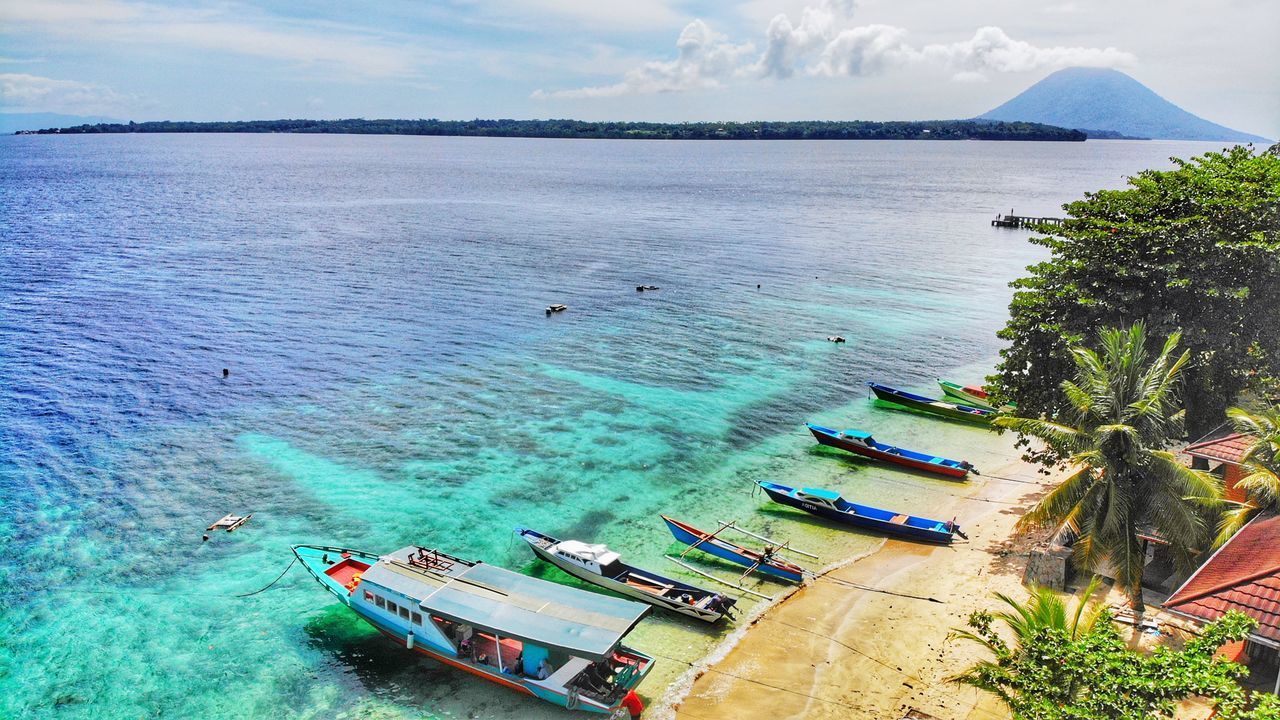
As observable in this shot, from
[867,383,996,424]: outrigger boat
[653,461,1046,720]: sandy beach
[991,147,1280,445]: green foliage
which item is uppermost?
[991,147,1280,445]: green foliage

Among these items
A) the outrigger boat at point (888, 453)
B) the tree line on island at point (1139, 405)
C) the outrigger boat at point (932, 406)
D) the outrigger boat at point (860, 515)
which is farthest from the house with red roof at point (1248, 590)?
the outrigger boat at point (932, 406)

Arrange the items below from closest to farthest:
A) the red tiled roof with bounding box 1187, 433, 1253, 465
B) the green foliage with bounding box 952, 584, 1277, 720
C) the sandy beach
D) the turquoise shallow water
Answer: the green foliage with bounding box 952, 584, 1277, 720, the sandy beach, the turquoise shallow water, the red tiled roof with bounding box 1187, 433, 1253, 465

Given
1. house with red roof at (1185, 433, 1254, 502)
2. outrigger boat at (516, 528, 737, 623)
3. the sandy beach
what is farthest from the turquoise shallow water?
house with red roof at (1185, 433, 1254, 502)

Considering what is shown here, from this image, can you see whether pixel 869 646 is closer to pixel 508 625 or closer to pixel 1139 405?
pixel 1139 405

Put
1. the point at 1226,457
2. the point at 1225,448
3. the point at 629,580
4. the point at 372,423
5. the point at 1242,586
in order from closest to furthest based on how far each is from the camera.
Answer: the point at 1242,586, the point at 1226,457, the point at 1225,448, the point at 629,580, the point at 372,423

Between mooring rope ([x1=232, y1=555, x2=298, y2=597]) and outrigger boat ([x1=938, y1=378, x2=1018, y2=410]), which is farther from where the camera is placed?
outrigger boat ([x1=938, y1=378, x2=1018, y2=410])

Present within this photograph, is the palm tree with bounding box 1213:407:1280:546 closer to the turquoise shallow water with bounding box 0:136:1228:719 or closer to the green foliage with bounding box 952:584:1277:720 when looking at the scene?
the green foliage with bounding box 952:584:1277:720

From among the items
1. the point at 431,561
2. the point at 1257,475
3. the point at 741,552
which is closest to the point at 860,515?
the point at 741,552

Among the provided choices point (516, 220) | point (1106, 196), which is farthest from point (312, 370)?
point (516, 220)
